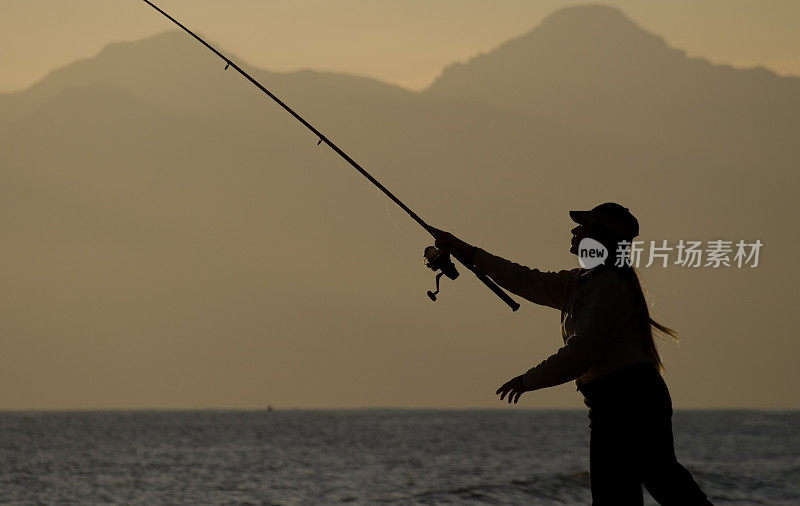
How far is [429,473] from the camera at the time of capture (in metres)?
35.9

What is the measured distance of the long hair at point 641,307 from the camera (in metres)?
5.29

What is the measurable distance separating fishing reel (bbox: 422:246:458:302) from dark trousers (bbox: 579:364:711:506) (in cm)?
106

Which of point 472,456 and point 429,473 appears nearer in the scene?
point 429,473

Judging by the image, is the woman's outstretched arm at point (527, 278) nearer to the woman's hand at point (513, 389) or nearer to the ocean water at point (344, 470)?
the woman's hand at point (513, 389)

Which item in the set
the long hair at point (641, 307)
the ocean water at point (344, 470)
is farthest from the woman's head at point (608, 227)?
the ocean water at point (344, 470)

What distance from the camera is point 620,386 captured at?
5.22 meters

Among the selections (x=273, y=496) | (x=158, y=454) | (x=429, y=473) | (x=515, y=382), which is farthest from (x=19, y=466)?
(x=515, y=382)

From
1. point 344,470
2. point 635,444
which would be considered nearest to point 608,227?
point 635,444

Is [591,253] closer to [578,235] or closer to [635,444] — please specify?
[578,235]

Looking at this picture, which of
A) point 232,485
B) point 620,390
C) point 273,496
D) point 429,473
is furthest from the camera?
point 429,473

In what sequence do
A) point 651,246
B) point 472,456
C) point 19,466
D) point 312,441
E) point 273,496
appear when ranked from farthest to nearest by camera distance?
point 312,441, point 472,456, point 19,466, point 273,496, point 651,246

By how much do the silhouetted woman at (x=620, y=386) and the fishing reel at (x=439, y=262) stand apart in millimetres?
855

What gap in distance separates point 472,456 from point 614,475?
43.2m

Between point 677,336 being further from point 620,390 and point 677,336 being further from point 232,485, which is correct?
point 232,485
